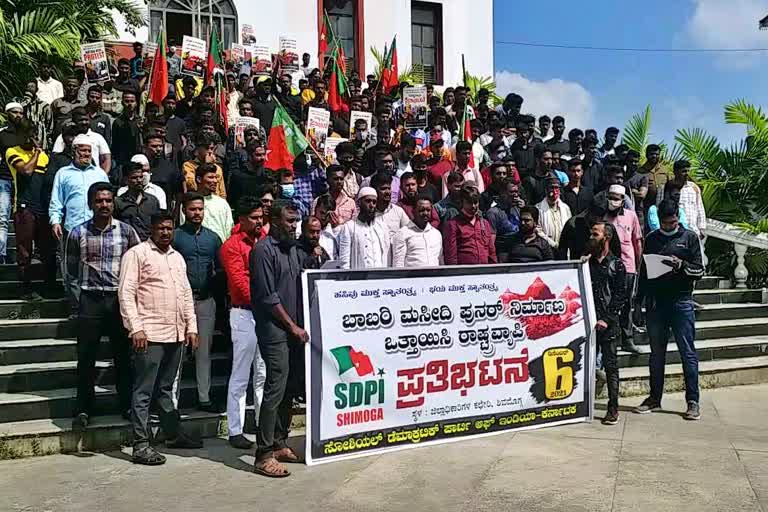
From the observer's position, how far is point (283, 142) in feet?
32.8

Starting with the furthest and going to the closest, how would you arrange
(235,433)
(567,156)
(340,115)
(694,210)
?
(340,115) → (567,156) → (694,210) → (235,433)

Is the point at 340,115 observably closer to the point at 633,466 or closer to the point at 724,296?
the point at 724,296

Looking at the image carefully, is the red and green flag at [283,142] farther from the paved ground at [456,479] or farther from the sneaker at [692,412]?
the sneaker at [692,412]

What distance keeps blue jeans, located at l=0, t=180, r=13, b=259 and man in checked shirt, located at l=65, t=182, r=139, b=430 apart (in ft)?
8.97

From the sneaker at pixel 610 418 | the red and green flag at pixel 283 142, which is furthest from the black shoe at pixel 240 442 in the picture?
the red and green flag at pixel 283 142

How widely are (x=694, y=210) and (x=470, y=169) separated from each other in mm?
3332

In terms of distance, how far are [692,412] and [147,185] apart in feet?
18.9

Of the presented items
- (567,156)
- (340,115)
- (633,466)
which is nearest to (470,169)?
(567,156)

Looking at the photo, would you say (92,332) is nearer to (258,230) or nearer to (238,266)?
(238,266)

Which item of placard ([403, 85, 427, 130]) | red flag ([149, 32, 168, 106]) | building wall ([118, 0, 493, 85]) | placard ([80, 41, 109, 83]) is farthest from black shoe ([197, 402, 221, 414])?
building wall ([118, 0, 493, 85])

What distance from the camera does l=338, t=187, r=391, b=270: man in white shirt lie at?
809 centimetres

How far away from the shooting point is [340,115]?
14.0 meters

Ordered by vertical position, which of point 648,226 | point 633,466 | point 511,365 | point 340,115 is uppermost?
point 340,115

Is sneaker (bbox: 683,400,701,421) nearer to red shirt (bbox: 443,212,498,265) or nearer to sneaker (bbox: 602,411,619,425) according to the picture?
sneaker (bbox: 602,411,619,425)
